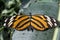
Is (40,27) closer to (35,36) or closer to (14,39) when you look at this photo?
(35,36)

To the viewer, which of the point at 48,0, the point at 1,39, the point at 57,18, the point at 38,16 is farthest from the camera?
the point at 1,39

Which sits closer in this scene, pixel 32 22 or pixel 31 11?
pixel 32 22

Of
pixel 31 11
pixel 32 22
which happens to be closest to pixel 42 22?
pixel 32 22

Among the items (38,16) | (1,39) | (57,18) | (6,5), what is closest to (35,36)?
(38,16)

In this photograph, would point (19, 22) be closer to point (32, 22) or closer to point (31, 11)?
point (32, 22)

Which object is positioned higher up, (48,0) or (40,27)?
(48,0)

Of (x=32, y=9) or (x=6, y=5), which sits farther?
(x=6, y=5)

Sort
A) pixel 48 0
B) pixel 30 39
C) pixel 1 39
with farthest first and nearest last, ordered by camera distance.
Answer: pixel 1 39 → pixel 48 0 → pixel 30 39

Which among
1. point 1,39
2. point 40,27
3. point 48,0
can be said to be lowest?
point 1,39
